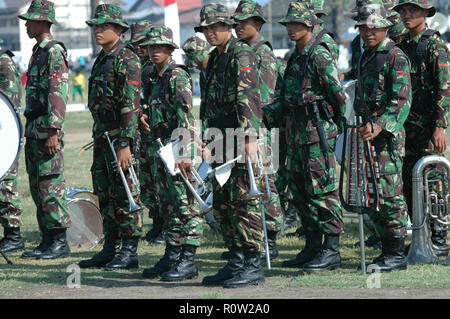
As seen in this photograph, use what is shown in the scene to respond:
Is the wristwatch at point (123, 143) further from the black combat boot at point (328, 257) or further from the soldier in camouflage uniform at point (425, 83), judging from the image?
the soldier in camouflage uniform at point (425, 83)

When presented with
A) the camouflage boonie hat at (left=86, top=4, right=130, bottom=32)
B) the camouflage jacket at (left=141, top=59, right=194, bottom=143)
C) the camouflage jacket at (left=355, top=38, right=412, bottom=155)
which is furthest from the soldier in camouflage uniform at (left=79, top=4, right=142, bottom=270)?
the camouflage jacket at (left=355, top=38, right=412, bottom=155)

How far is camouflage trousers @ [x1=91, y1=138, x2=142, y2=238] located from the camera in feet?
30.2

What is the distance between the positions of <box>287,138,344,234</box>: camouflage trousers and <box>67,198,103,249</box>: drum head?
290 centimetres

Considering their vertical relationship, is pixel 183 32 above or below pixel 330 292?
above

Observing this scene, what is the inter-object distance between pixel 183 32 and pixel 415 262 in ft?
275

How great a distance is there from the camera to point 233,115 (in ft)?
25.7

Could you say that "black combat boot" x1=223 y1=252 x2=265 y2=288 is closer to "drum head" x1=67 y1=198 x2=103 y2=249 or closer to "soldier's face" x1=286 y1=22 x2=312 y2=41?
"soldier's face" x1=286 y1=22 x2=312 y2=41

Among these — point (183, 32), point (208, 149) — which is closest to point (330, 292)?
point (208, 149)

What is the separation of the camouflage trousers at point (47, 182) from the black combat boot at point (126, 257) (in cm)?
124

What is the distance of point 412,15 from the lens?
30.1ft

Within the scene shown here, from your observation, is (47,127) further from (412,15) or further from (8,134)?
(412,15)

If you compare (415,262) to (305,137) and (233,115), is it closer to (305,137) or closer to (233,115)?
(305,137)

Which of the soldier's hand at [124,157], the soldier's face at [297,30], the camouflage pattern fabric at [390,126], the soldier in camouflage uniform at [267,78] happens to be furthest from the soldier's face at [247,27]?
the soldier's hand at [124,157]
